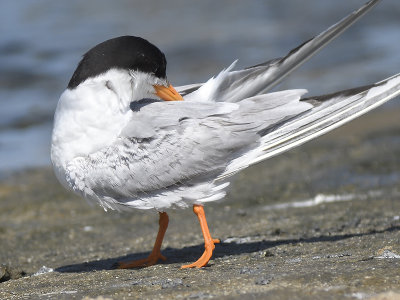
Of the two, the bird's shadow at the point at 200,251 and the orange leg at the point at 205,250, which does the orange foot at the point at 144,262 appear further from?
the orange leg at the point at 205,250

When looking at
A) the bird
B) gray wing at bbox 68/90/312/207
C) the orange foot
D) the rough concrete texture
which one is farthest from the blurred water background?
gray wing at bbox 68/90/312/207

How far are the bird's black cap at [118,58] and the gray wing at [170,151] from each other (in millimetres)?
334

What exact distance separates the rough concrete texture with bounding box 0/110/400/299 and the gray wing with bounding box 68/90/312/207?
52cm

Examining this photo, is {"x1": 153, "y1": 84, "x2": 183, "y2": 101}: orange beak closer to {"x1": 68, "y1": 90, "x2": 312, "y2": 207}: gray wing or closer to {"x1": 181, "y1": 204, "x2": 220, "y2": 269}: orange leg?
{"x1": 68, "y1": 90, "x2": 312, "y2": 207}: gray wing

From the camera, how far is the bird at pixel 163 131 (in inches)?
177

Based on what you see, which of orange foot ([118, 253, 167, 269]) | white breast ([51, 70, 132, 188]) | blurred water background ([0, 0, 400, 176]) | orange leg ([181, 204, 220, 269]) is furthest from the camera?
blurred water background ([0, 0, 400, 176])

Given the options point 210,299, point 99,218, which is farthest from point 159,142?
point 99,218

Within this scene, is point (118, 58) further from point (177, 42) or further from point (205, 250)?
point (177, 42)

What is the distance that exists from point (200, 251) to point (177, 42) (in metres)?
10.7

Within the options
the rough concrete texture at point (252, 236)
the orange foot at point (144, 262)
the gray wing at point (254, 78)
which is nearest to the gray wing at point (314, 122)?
the gray wing at point (254, 78)

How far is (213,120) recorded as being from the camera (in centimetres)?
455

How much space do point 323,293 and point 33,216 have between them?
4.20 metres

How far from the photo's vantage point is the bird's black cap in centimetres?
463

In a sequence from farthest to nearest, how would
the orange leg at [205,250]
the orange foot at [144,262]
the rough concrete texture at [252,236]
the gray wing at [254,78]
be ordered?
the gray wing at [254,78] → the orange foot at [144,262] → the orange leg at [205,250] → the rough concrete texture at [252,236]
